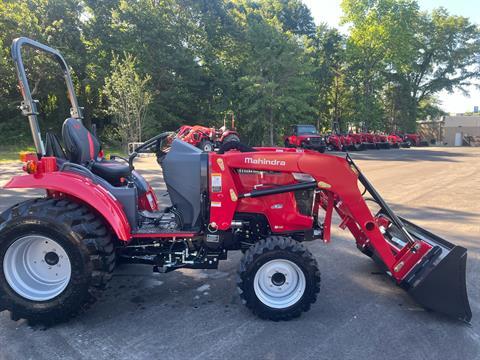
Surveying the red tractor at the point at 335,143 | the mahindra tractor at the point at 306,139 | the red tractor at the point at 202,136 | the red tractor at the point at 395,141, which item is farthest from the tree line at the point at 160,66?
the red tractor at the point at 202,136

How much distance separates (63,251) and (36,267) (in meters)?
0.30

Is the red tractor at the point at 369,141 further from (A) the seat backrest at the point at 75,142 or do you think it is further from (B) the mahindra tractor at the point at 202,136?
(A) the seat backrest at the point at 75,142

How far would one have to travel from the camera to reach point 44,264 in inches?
135

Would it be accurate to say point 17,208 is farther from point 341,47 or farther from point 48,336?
point 341,47

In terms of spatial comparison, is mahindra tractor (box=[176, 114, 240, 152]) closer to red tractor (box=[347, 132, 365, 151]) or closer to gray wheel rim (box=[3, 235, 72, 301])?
gray wheel rim (box=[3, 235, 72, 301])

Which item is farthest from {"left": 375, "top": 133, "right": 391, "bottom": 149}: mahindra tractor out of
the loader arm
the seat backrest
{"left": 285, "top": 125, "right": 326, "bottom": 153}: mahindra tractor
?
the seat backrest

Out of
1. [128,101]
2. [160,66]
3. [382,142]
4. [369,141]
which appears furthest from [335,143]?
[128,101]

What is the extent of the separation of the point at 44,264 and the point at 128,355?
3.88 feet

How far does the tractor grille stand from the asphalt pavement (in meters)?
0.84

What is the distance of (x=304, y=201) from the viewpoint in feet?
12.2

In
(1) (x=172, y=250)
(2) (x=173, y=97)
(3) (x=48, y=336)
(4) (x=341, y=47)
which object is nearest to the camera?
(3) (x=48, y=336)

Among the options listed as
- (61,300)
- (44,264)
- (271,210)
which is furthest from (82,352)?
(271,210)

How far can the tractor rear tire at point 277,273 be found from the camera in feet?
10.8

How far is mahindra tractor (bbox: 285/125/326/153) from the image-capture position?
24.3 metres
